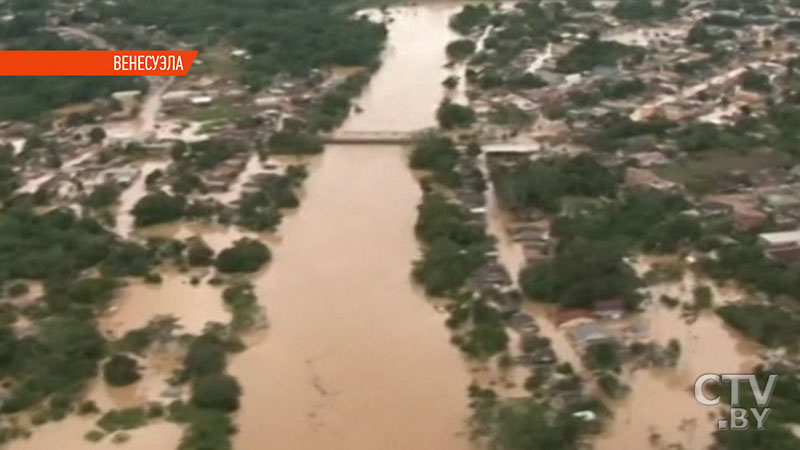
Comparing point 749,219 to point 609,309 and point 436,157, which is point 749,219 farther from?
point 436,157

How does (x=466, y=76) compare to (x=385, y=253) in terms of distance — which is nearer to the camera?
(x=385, y=253)

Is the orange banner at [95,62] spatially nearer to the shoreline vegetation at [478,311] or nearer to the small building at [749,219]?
the shoreline vegetation at [478,311]

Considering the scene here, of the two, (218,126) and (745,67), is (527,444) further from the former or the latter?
(745,67)

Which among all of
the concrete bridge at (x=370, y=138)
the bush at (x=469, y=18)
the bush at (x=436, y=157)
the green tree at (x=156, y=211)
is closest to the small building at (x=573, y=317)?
the bush at (x=436, y=157)

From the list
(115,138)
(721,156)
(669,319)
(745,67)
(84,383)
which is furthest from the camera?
(745,67)

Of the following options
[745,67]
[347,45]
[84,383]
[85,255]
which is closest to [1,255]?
[85,255]

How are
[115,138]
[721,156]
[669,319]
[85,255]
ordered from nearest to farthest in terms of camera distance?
[669,319] → [85,255] → [721,156] → [115,138]

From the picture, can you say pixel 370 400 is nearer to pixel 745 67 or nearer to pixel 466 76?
pixel 466 76
